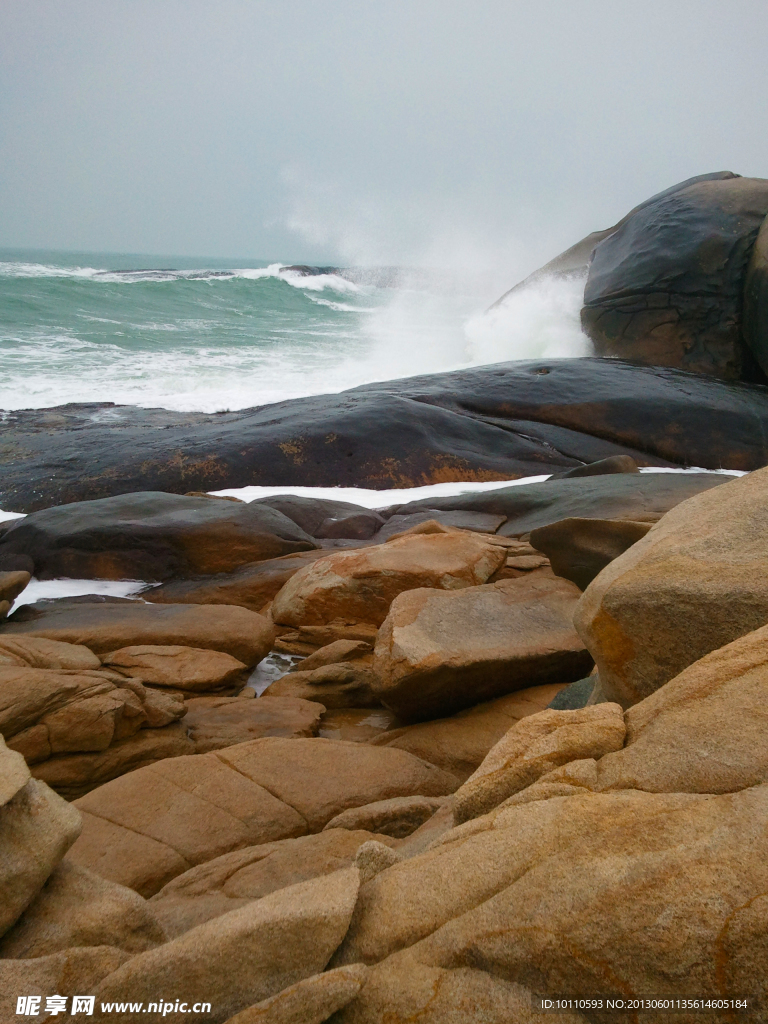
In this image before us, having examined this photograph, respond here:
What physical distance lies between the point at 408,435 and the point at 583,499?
2.53m

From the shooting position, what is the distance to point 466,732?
336 centimetres

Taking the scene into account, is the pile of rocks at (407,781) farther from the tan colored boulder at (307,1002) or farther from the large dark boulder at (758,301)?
the large dark boulder at (758,301)

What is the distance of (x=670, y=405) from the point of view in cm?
860

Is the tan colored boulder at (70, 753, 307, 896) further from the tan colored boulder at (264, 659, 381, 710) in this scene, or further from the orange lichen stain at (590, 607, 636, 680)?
the orange lichen stain at (590, 607, 636, 680)

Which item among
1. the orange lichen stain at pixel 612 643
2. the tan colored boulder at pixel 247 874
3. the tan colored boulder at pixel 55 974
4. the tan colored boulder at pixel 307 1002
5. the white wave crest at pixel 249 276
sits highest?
the white wave crest at pixel 249 276

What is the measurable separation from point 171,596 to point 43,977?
3.69m

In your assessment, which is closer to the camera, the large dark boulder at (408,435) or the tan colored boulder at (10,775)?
the tan colored boulder at (10,775)

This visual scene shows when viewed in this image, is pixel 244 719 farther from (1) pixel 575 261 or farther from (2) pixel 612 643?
(1) pixel 575 261

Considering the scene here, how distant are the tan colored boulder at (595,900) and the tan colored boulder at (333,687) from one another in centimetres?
229

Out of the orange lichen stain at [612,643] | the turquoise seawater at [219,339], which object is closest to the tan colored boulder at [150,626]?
the orange lichen stain at [612,643]

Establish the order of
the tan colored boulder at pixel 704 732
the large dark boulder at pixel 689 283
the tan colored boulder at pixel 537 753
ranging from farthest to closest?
the large dark boulder at pixel 689 283 < the tan colored boulder at pixel 537 753 < the tan colored boulder at pixel 704 732

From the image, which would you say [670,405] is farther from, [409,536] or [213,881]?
[213,881]

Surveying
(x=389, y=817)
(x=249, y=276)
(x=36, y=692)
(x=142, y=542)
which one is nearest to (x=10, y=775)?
(x=389, y=817)

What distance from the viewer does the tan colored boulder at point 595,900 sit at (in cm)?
114
